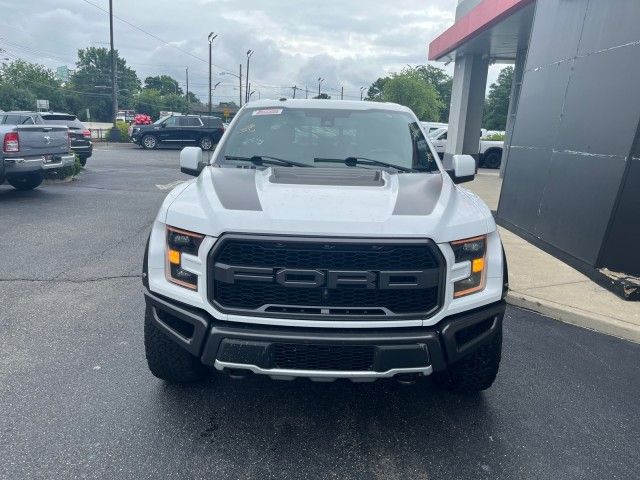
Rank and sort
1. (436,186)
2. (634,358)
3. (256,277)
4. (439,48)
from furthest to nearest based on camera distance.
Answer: (439,48) → (634,358) → (436,186) → (256,277)

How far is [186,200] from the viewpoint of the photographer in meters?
2.84

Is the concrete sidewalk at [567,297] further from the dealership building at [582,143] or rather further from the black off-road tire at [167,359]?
the black off-road tire at [167,359]

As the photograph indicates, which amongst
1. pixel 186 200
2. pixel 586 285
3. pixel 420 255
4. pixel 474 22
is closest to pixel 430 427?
pixel 420 255

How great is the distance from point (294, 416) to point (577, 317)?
10.1ft

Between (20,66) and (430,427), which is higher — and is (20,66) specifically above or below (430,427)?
above

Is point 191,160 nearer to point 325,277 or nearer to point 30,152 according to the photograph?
point 325,277

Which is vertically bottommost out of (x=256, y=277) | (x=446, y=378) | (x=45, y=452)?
(x=45, y=452)

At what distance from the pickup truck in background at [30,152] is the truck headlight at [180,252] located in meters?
8.80

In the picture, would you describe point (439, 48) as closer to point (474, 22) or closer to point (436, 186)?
point (474, 22)

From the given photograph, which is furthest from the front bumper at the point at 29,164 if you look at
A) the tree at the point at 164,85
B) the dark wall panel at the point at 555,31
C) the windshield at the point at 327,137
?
the tree at the point at 164,85

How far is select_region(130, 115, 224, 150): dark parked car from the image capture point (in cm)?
2598

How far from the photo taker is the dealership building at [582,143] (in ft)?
18.2

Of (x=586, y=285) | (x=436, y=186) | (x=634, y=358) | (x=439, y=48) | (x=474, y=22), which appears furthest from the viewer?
(x=439, y=48)

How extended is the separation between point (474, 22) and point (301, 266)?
15.1m
